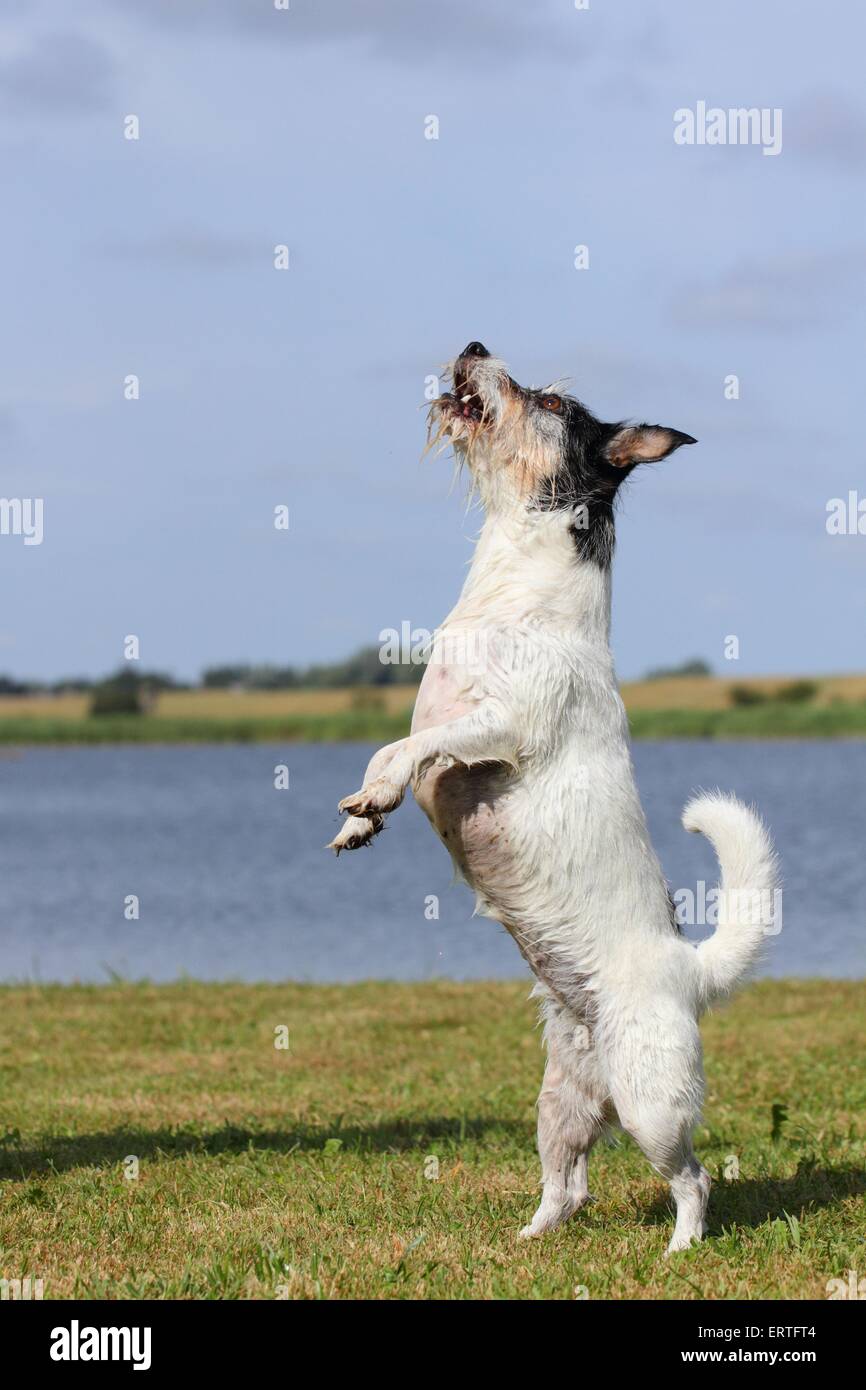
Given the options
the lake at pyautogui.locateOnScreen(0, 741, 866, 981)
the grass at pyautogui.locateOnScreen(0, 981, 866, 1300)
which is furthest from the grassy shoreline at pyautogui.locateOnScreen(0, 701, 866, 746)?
the grass at pyautogui.locateOnScreen(0, 981, 866, 1300)

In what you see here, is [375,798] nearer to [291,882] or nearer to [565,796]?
[565,796]

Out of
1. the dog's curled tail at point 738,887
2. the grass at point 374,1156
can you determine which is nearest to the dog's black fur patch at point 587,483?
the dog's curled tail at point 738,887

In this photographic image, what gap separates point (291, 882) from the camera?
26.3 metres

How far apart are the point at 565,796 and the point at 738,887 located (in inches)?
34.9

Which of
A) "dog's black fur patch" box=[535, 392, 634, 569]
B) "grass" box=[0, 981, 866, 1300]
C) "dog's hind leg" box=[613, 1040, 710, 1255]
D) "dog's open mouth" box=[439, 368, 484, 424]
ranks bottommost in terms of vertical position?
"grass" box=[0, 981, 866, 1300]

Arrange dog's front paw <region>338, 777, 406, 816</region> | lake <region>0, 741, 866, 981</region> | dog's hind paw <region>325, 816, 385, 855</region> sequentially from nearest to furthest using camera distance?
dog's front paw <region>338, 777, 406, 816</region> < dog's hind paw <region>325, 816, 385, 855</region> < lake <region>0, 741, 866, 981</region>

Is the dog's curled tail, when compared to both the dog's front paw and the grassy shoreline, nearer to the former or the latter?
the dog's front paw

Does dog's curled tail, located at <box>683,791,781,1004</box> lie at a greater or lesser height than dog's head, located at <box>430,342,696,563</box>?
lesser

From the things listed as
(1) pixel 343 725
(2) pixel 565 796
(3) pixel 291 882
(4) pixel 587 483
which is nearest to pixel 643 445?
(4) pixel 587 483

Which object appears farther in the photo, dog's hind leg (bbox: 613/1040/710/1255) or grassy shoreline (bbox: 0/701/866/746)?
grassy shoreline (bbox: 0/701/866/746)

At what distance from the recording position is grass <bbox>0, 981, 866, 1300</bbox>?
5793 millimetres

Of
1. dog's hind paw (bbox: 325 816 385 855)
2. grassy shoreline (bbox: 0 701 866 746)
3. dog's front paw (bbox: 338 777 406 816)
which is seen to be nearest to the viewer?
Answer: dog's front paw (bbox: 338 777 406 816)

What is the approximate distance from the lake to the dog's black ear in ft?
4.21

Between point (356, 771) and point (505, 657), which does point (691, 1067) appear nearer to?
point (505, 657)
